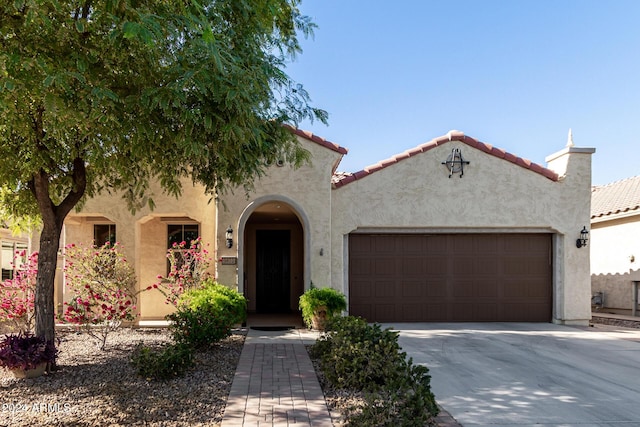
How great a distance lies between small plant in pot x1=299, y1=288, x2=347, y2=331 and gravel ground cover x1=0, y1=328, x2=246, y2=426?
123 inches

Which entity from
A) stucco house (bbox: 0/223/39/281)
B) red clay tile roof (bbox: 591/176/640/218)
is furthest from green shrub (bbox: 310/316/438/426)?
stucco house (bbox: 0/223/39/281)

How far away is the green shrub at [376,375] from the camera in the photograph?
4.53 metres

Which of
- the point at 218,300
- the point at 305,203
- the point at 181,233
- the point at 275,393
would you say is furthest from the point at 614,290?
the point at 275,393

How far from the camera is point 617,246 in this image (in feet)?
52.7

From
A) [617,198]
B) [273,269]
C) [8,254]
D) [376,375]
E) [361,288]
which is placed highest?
[617,198]

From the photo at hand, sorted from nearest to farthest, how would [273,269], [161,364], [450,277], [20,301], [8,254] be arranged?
1. [161,364]
2. [20,301]
3. [450,277]
4. [273,269]
5. [8,254]

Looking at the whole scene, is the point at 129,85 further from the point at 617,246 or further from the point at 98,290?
the point at 617,246

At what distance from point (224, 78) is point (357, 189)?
25.2 ft

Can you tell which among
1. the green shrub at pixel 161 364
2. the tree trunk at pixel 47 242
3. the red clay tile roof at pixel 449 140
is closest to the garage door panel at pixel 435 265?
the red clay tile roof at pixel 449 140

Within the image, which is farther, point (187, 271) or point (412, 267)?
point (412, 267)

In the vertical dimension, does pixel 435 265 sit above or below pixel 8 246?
below

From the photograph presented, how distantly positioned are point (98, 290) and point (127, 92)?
17.0 ft

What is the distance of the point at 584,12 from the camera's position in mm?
11711

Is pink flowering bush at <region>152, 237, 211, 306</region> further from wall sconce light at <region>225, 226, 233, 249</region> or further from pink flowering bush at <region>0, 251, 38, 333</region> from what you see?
pink flowering bush at <region>0, 251, 38, 333</region>
